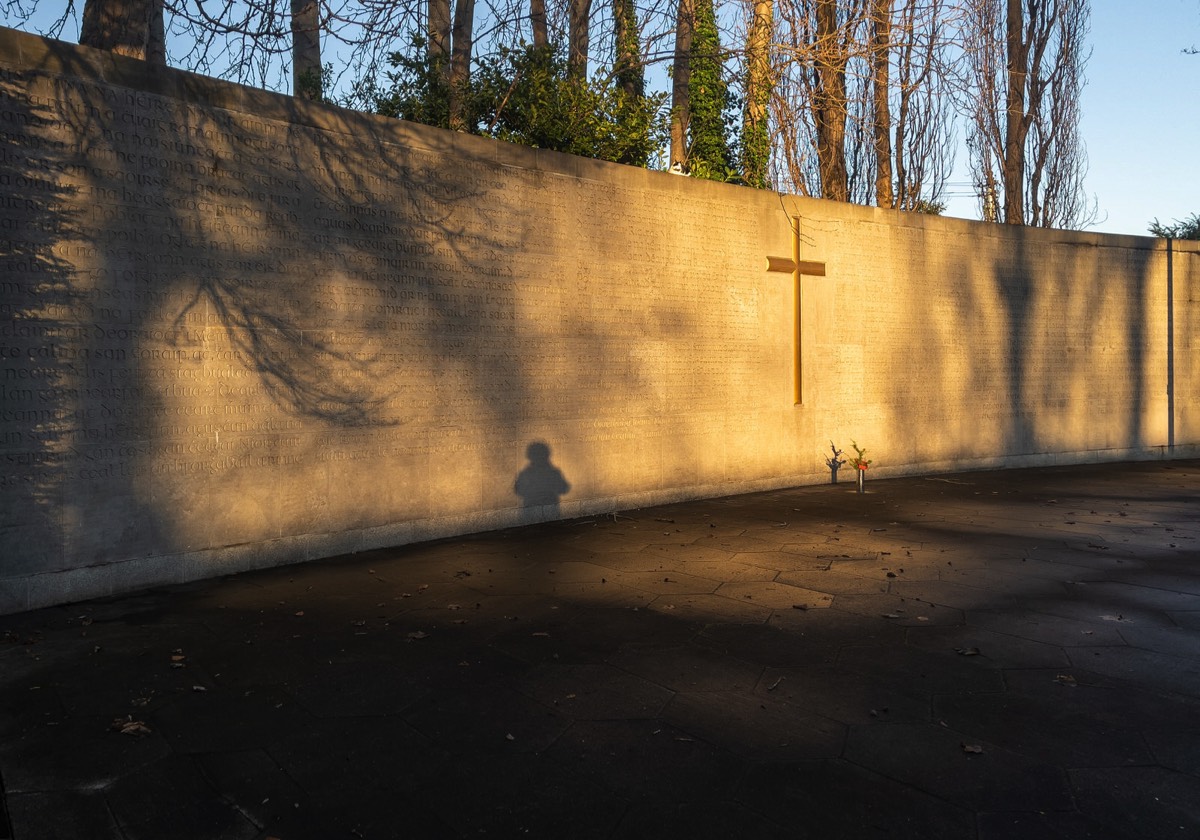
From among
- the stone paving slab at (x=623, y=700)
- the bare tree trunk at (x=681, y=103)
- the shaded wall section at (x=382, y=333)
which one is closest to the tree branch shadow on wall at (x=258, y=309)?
the shaded wall section at (x=382, y=333)

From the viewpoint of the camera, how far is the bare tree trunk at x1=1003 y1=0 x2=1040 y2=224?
2022 centimetres

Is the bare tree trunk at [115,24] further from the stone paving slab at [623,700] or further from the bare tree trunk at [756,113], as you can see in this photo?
the bare tree trunk at [756,113]

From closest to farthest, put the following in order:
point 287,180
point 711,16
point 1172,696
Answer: point 1172,696 < point 287,180 < point 711,16

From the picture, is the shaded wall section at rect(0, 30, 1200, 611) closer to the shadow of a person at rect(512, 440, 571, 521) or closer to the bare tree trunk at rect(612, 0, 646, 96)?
the shadow of a person at rect(512, 440, 571, 521)

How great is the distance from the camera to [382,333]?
7168 mm

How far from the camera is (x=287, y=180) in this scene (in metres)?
6.60

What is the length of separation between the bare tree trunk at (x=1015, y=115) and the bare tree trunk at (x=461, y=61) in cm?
1413

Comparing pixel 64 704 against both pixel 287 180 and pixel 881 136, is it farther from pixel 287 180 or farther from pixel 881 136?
pixel 881 136

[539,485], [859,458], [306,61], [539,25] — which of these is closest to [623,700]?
[539,485]

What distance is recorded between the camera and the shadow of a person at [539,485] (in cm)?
826

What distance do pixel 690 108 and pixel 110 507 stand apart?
10471 millimetres

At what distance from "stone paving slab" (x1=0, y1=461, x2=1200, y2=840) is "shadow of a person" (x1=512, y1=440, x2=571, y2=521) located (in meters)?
1.55

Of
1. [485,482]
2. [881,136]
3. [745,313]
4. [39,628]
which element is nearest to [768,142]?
[745,313]

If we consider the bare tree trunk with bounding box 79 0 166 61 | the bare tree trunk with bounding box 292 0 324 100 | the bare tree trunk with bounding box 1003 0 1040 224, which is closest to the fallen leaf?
the bare tree trunk with bounding box 79 0 166 61
